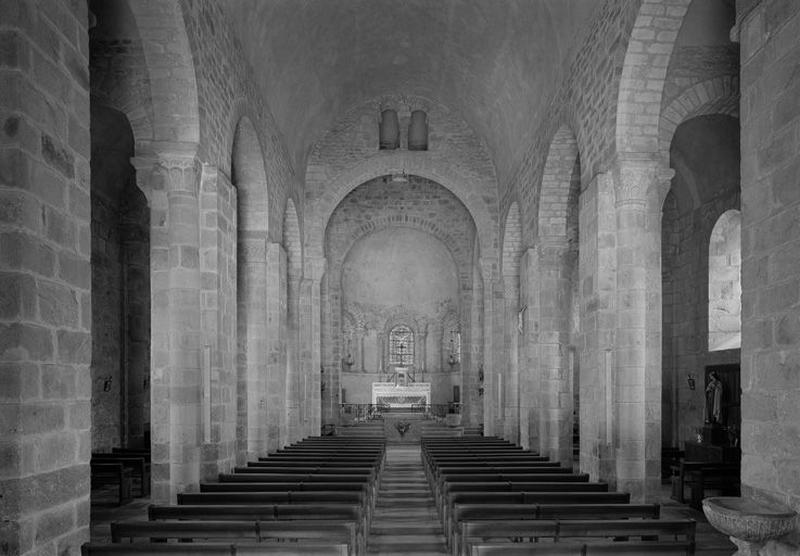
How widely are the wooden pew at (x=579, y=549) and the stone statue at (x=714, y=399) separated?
31.8 feet

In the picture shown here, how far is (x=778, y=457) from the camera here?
4527mm

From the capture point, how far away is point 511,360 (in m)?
18.7

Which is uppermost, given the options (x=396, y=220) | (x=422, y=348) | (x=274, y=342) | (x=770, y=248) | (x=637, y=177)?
(x=396, y=220)

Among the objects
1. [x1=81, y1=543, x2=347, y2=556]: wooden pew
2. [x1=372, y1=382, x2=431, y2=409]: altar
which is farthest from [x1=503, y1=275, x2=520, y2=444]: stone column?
[x1=81, y1=543, x2=347, y2=556]: wooden pew

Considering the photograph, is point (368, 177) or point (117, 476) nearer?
point (117, 476)

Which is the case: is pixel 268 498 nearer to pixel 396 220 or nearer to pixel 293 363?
pixel 293 363

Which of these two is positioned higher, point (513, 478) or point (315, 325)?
point (315, 325)

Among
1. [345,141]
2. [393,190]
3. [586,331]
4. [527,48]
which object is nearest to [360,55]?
[345,141]

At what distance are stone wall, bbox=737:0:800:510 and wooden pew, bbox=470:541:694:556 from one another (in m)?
0.90

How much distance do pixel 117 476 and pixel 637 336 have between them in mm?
8404

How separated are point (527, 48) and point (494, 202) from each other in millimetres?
7317

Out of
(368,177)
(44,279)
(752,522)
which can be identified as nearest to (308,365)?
(368,177)

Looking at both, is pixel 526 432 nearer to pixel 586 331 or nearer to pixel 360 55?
pixel 586 331

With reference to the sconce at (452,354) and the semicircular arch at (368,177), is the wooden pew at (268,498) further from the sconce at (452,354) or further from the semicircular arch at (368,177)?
the sconce at (452,354)
